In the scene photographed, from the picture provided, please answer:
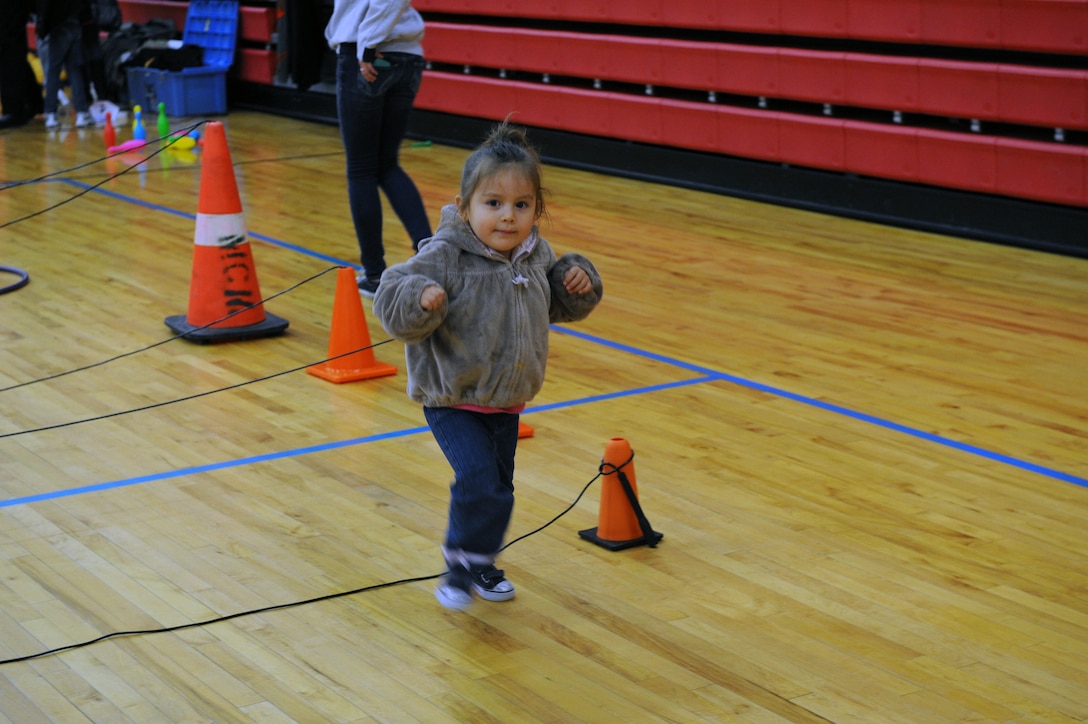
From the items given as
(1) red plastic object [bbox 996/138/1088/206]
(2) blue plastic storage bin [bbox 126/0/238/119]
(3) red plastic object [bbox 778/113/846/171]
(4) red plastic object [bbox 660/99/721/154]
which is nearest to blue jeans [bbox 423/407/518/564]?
(1) red plastic object [bbox 996/138/1088/206]

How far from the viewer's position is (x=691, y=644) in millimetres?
2791

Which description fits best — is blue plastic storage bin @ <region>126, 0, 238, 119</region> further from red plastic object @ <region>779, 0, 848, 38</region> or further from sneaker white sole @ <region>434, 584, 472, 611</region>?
sneaker white sole @ <region>434, 584, 472, 611</region>

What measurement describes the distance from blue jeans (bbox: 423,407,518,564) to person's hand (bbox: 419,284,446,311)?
0.99ft

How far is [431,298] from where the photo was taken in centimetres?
269

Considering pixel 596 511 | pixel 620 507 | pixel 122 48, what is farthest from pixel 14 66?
pixel 620 507

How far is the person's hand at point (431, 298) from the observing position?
2.69m

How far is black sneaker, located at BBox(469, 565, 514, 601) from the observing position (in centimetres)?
297

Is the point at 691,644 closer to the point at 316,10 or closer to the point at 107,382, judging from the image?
the point at 107,382

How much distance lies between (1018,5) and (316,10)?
6928mm

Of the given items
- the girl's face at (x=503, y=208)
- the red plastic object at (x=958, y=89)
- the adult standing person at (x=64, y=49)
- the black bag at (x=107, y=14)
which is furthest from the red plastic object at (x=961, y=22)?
the black bag at (x=107, y=14)

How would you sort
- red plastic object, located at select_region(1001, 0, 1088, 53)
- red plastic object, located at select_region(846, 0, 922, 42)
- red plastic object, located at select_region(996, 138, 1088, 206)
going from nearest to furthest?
red plastic object, located at select_region(1001, 0, 1088, 53) < red plastic object, located at select_region(996, 138, 1088, 206) < red plastic object, located at select_region(846, 0, 922, 42)

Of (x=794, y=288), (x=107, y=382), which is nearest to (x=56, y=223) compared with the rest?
(x=107, y=382)

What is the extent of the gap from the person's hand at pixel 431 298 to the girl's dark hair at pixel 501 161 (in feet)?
0.80

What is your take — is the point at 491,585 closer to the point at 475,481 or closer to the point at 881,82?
the point at 475,481
